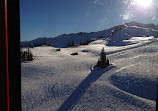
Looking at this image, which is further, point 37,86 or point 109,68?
point 109,68

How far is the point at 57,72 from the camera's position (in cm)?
343

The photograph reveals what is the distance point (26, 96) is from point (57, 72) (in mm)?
1121

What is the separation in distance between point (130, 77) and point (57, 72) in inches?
65.0

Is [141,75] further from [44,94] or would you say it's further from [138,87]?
[44,94]
